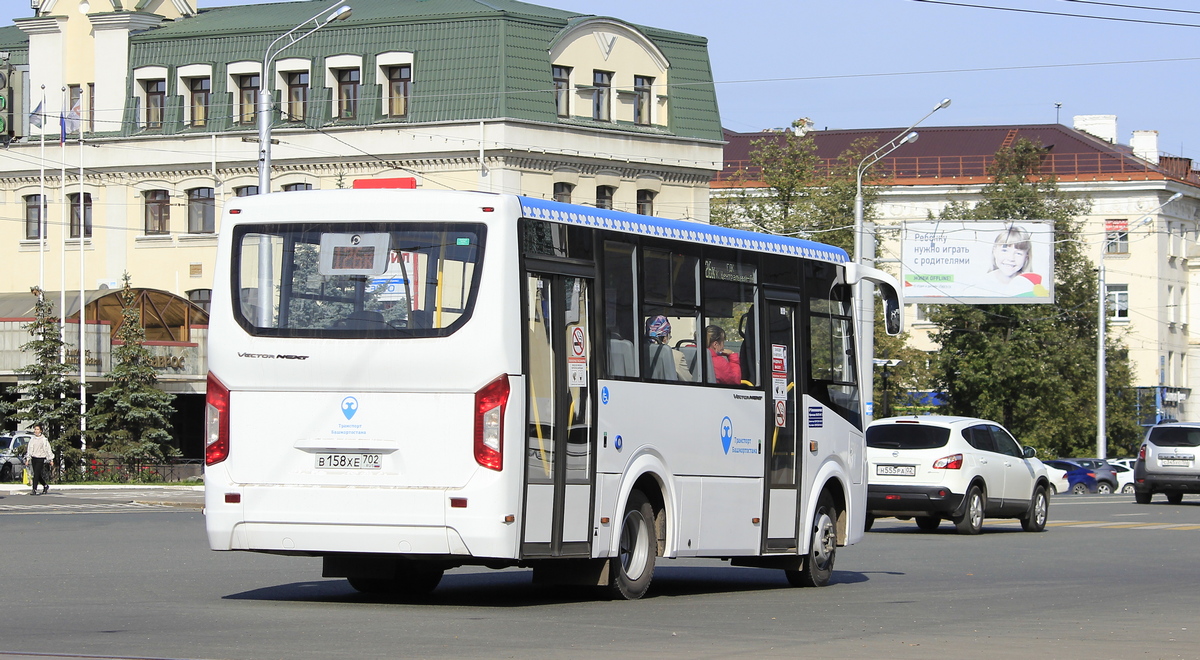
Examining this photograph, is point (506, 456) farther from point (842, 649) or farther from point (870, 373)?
point (870, 373)

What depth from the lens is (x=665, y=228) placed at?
13875mm

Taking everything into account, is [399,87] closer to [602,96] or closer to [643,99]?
[602,96]

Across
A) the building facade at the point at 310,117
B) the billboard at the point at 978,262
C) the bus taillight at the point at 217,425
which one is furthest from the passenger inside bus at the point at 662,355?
the billboard at the point at 978,262

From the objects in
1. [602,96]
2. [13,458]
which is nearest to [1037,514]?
[13,458]

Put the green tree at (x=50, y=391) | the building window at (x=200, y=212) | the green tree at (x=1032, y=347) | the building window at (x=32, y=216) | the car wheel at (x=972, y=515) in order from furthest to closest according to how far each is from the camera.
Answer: the green tree at (x=1032, y=347) → the building window at (x=32, y=216) → the building window at (x=200, y=212) → the green tree at (x=50, y=391) → the car wheel at (x=972, y=515)

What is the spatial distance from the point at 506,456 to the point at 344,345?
136 centimetres

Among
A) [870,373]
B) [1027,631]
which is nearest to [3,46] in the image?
[870,373]

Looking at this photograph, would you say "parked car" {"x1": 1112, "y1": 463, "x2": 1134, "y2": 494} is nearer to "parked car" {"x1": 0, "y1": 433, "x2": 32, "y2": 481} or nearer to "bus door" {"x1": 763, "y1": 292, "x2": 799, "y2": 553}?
"parked car" {"x1": 0, "y1": 433, "x2": 32, "y2": 481}

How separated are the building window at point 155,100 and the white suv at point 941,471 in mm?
34312

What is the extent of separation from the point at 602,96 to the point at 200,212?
12.8 metres

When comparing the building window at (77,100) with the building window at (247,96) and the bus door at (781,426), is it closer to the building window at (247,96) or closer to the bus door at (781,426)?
the building window at (247,96)

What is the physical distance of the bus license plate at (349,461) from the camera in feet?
40.3

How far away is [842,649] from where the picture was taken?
414 inches

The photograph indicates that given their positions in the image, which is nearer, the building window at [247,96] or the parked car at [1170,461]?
the parked car at [1170,461]
